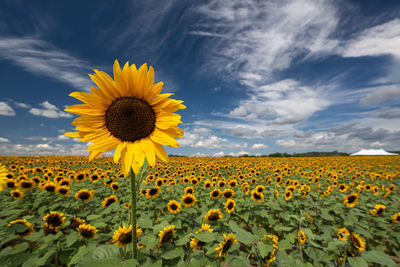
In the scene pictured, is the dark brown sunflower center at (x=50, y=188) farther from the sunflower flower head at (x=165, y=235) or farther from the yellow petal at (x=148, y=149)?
the yellow petal at (x=148, y=149)

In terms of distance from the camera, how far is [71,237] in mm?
2377

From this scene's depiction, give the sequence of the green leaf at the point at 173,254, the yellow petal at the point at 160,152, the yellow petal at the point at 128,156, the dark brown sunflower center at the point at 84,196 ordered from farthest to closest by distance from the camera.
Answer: the dark brown sunflower center at the point at 84,196, the green leaf at the point at 173,254, the yellow petal at the point at 160,152, the yellow petal at the point at 128,156

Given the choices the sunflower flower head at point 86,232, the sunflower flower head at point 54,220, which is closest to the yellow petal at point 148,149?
the sunflower flower head at point 86,232

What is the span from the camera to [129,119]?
141 centimetres

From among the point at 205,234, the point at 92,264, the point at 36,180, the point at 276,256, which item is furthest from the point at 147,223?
the point at 36,180

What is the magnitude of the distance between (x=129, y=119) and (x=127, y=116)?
4cm

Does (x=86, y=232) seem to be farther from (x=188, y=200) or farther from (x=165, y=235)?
(x=188, y=200)

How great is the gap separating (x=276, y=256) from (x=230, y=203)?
110 inches

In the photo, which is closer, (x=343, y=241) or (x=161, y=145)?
(x=161, y=145)

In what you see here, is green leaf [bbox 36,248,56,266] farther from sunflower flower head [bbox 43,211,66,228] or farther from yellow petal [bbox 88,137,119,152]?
yellow petal [bbox 88,137,119,152]

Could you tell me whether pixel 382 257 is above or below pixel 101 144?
below

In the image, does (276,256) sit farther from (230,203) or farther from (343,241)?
(230,203)

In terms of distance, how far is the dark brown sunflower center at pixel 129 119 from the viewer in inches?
54.0

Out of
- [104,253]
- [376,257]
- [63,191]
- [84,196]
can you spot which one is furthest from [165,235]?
[63,191]
